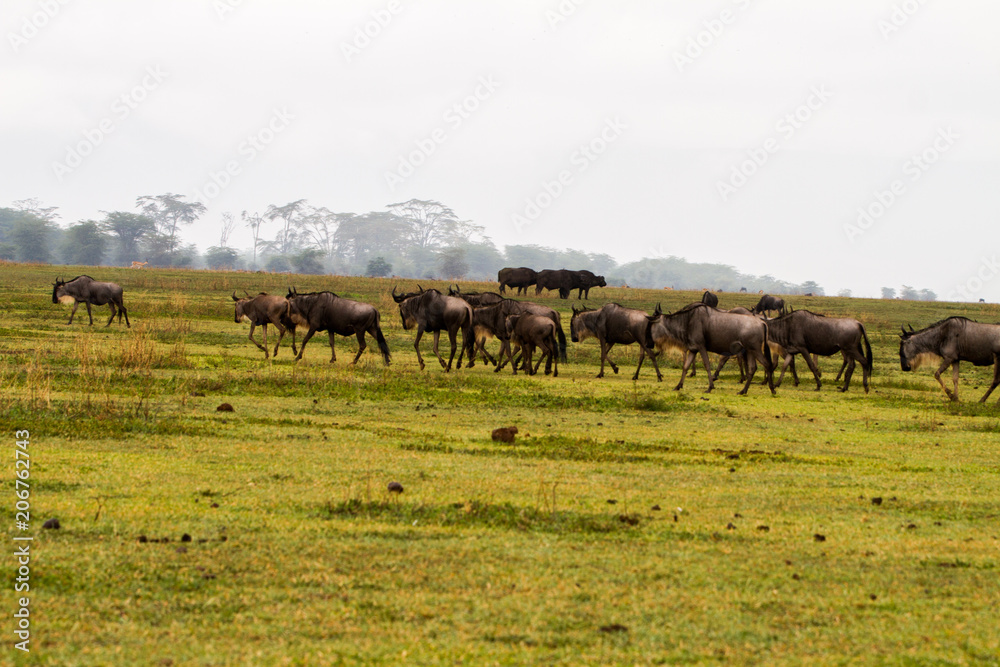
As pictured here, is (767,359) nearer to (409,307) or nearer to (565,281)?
(409,307)

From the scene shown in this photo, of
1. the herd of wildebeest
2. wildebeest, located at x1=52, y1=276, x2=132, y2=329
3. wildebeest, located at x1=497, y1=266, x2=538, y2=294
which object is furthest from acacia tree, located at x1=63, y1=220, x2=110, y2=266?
the herd of wildebeest

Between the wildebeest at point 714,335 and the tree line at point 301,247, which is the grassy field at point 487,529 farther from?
the tree line at point 301,247

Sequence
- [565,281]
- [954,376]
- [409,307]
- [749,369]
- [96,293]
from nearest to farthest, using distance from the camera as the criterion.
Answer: [954,376] → [749,369] → [409,307] → [96,293] → [565,281]

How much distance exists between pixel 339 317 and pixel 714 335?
804 centimetres

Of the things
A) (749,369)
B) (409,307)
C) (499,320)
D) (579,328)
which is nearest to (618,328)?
(579,328)

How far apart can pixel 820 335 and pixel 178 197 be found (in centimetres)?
12956

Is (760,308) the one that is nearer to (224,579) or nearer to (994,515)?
(994,515)

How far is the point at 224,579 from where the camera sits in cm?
552

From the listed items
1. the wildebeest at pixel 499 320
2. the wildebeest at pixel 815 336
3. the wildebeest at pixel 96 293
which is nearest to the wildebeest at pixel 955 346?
the wildebeest at pixel 815 336

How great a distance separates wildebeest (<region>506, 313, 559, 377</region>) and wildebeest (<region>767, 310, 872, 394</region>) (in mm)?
4575

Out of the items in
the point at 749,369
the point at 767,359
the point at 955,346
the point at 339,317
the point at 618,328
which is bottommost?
the point at 749,369

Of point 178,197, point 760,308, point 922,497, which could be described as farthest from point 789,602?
point 178,197

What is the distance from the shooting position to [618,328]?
2098cm

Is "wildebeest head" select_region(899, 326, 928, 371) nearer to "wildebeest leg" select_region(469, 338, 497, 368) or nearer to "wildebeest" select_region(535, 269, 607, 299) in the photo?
"wildebeest leg" select_region(469, 338, 497, 368)
